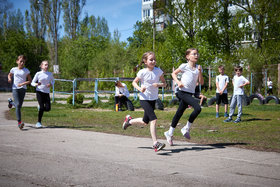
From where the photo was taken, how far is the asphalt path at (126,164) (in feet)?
13.4

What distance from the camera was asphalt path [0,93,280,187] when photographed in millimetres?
4074

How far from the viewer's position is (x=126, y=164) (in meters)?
4.97

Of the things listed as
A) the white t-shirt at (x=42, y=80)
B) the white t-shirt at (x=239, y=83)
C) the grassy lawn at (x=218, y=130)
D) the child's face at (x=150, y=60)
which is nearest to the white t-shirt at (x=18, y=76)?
the white t-shirt at (x=42, y=80)

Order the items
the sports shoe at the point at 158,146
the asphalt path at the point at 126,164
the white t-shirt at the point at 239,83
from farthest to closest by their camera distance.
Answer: the white t-shirt at the point at 239,83
the sports shoe at the point at 158,146
the asphalt path at the point at 126,164

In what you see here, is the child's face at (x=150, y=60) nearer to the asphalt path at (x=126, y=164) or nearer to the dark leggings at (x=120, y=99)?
the asphalt path at (x=126, y=164)

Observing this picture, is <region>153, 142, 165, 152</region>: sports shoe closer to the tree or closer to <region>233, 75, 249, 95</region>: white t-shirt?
<region>233, 75, 249, 95</region>: white t-shirt

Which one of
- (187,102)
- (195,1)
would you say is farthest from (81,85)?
(187,102)

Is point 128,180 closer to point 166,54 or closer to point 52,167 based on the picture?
point 52,167

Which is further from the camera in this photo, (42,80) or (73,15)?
(73,15)

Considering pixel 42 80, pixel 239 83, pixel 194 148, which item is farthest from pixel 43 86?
pixel 239 83

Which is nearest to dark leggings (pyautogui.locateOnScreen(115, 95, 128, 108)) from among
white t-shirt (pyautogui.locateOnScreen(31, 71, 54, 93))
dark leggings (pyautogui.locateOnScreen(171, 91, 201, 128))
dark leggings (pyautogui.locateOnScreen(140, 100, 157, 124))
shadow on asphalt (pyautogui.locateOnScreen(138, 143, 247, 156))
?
white t-shirt (pyautogui.locateOnScreen(31, 71, 54, 93))

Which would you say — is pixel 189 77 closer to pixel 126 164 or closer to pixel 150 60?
pixel 150 60

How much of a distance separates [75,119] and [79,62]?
3057 centimetres

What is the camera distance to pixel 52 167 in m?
4.73
